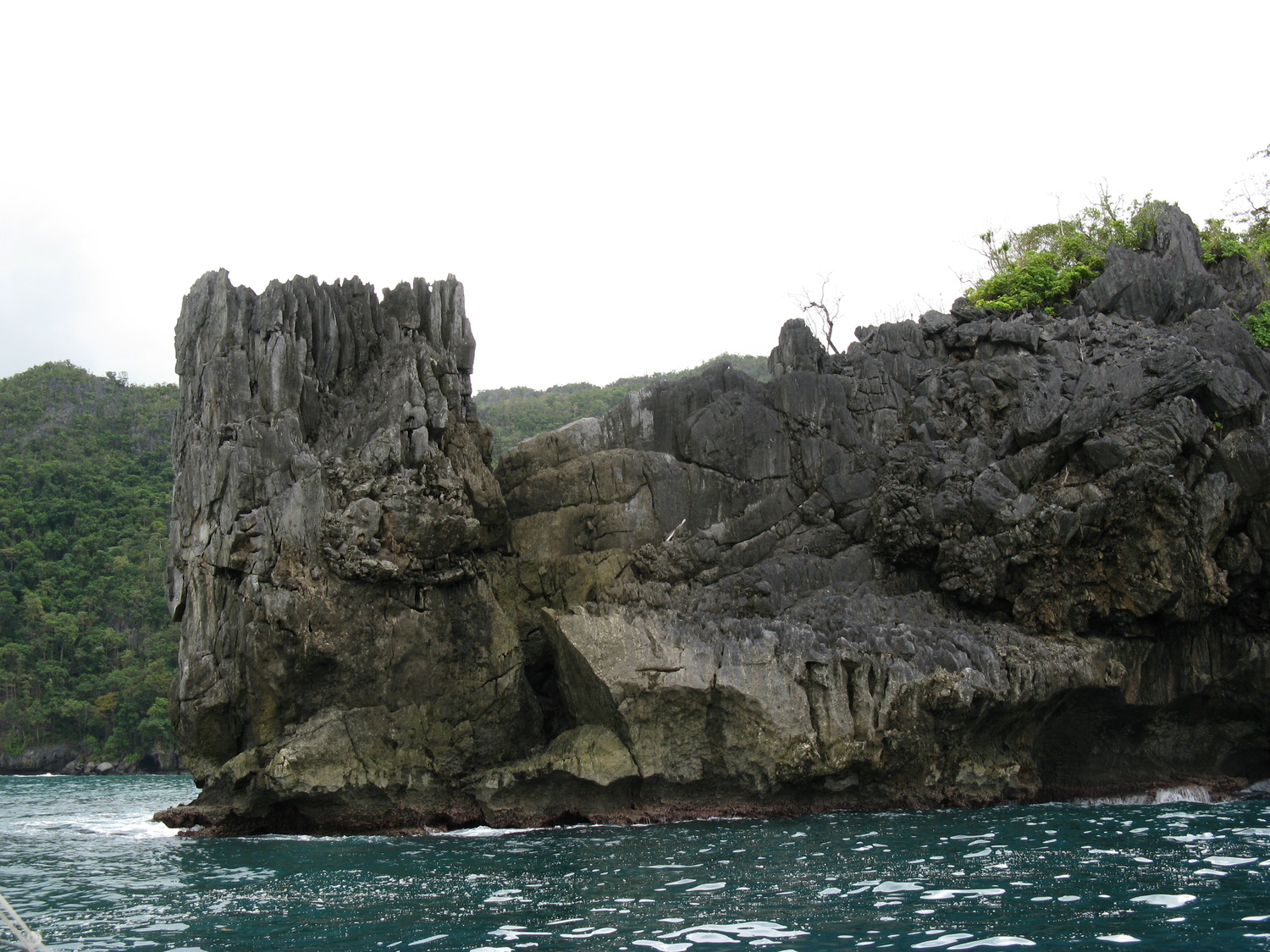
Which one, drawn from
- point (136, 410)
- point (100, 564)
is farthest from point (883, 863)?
point (136, 410)

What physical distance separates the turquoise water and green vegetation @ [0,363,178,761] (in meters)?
46.0

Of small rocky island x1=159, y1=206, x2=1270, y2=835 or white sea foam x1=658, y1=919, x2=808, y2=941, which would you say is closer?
white sea foam x1=658, y1=919, x2=808, y2=941

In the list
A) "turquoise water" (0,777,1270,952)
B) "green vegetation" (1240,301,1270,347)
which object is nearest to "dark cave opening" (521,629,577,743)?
"turquoise water" (0,777,1270,952)

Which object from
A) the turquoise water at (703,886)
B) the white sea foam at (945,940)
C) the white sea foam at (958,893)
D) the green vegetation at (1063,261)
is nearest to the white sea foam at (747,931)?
the turquoise water at (703,886)

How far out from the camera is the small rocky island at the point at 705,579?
19938mm

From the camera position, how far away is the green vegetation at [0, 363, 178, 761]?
195 ft

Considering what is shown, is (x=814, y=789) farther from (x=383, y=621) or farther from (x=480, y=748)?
(x=383, y=621)

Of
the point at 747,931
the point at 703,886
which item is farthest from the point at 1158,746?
the point at 747,931

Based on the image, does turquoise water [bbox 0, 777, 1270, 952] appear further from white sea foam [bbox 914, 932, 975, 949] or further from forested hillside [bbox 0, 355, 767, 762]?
forested hillside [bbox 0, 355, 767, 762]

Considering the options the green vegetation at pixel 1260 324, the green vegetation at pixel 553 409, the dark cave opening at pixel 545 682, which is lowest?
the dark cave opening at pixel 545 682

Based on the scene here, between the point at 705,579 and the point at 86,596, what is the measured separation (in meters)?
54.2

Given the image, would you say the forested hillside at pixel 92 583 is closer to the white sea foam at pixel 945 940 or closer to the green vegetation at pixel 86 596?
the green vegetation at pixel 86 596

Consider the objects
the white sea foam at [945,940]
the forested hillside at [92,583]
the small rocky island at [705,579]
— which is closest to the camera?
the white sea foam at [945,940]

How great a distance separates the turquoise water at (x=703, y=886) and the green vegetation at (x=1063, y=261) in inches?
564
